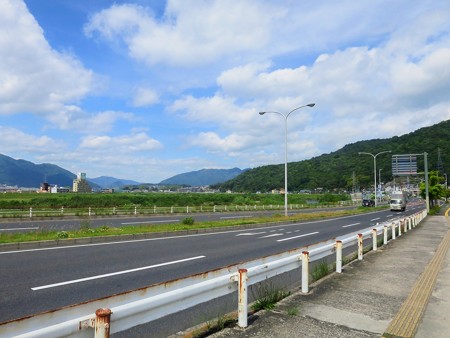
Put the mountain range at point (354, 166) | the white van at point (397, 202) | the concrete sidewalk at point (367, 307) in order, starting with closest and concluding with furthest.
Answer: the concrete sidewalk at point (367, 307)
the white van at point (397, 202)
the mountain range at point (354, 166)

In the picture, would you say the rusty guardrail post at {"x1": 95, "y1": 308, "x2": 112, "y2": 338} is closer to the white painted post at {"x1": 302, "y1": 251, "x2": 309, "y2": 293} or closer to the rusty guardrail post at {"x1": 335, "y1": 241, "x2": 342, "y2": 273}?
the white painted post at {"x1": 302, "y1": 251, "x2": 309, "y2": 293}

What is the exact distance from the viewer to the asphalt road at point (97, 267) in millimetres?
6039

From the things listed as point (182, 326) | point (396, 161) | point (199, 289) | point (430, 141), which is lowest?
point (182, 326)

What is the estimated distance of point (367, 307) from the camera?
5.41 m

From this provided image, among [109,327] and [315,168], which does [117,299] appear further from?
[315,168]

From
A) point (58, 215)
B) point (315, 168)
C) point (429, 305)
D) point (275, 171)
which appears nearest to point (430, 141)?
point (315, 168)

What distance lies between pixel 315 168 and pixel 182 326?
131 meters

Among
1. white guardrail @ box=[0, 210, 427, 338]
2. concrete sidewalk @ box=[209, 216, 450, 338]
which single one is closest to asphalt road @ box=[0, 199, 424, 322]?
white guardrail @ box=[0, 210, 427, 338]

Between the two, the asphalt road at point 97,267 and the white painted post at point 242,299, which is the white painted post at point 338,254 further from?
the white painted post at point 242,299

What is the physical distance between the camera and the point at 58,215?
26188 mm

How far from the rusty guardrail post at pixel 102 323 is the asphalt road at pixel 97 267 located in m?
3.18

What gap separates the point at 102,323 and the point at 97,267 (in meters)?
6.52

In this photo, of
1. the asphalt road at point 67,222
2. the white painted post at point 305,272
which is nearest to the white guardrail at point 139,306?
the white painted post at point 305,272

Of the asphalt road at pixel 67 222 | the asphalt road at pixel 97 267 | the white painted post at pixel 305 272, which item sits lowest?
the asphalt road at pixel 67 222
